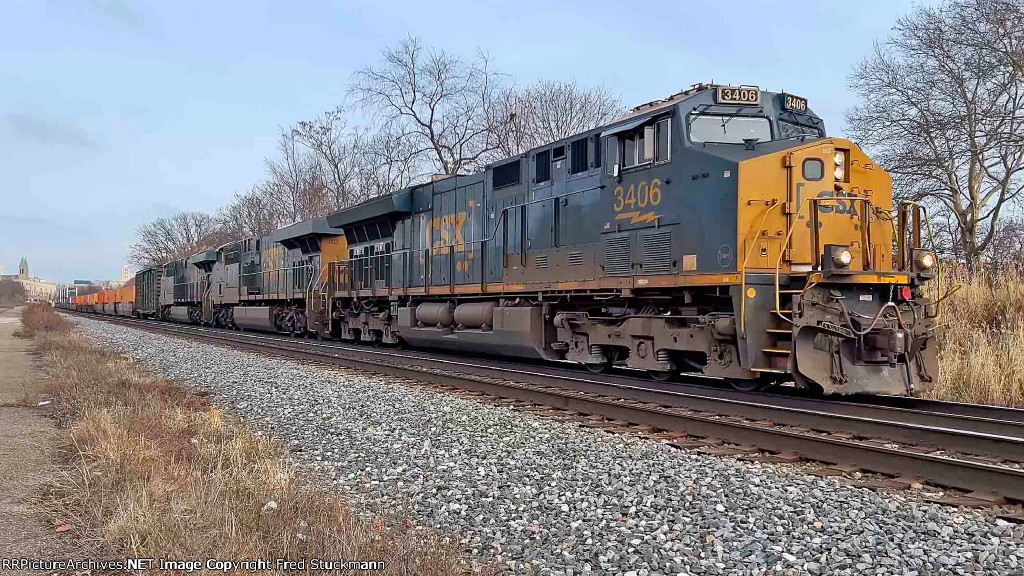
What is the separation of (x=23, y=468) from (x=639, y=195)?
7.61 metres

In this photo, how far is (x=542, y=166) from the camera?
12445 millimetres

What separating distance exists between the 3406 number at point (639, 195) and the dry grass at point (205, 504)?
5824 millimetres

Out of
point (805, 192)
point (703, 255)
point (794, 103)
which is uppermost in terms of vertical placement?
point (794, 103)

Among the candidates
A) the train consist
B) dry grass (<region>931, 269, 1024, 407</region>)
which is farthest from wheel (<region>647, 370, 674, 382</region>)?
dry grass (<region>931, 269, 1024, 407</region>)

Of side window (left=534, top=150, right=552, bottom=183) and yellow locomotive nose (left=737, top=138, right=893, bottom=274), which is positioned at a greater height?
side window (left=534, top=150, right=552, bottom=183)

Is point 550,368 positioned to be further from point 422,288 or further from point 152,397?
point 152,397

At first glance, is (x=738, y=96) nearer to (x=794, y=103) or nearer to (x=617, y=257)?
(x=794, y=103)

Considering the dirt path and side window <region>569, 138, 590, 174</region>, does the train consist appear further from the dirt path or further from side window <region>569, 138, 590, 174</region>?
the dirt path

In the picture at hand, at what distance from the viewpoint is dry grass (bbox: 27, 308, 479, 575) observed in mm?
3516

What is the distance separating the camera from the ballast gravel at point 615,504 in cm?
369

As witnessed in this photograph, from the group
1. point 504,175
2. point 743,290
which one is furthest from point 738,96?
point 504,175

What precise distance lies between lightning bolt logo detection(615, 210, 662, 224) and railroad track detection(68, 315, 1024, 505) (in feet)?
7.33

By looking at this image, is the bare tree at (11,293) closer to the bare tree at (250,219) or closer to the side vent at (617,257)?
the bare tree at (250,219)

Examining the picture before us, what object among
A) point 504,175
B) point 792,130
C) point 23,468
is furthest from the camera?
point 504,175
